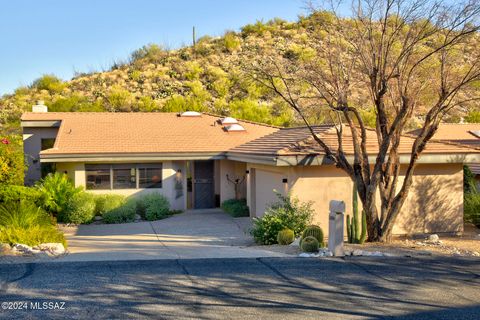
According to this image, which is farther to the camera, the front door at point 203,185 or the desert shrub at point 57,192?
the front door at point 203,185

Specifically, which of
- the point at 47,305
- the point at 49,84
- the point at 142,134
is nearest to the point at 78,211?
the point at 142,134

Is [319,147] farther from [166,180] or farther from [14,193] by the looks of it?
[14,193]

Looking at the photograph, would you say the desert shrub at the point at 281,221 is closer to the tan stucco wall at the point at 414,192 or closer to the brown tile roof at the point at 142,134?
the tan stucco wall at the point at 414,192

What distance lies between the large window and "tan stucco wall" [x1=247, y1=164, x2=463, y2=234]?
623 centimetres

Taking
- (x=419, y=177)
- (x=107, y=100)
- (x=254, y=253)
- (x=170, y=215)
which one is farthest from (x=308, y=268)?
(x=107, y=100)

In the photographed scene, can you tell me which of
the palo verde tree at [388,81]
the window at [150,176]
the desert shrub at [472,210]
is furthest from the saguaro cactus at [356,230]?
the window at [150,176]

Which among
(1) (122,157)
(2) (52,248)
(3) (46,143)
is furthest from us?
(3) (46,143)

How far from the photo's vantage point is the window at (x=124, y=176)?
80.1 ft

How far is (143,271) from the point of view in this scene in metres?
10.9

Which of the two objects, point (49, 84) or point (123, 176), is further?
point (49, 84)

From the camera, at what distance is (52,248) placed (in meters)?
13.1

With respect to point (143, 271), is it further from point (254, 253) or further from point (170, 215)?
point (170, 215)

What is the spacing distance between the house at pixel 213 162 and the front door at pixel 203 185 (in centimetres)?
4

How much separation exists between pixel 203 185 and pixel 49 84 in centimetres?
3672
